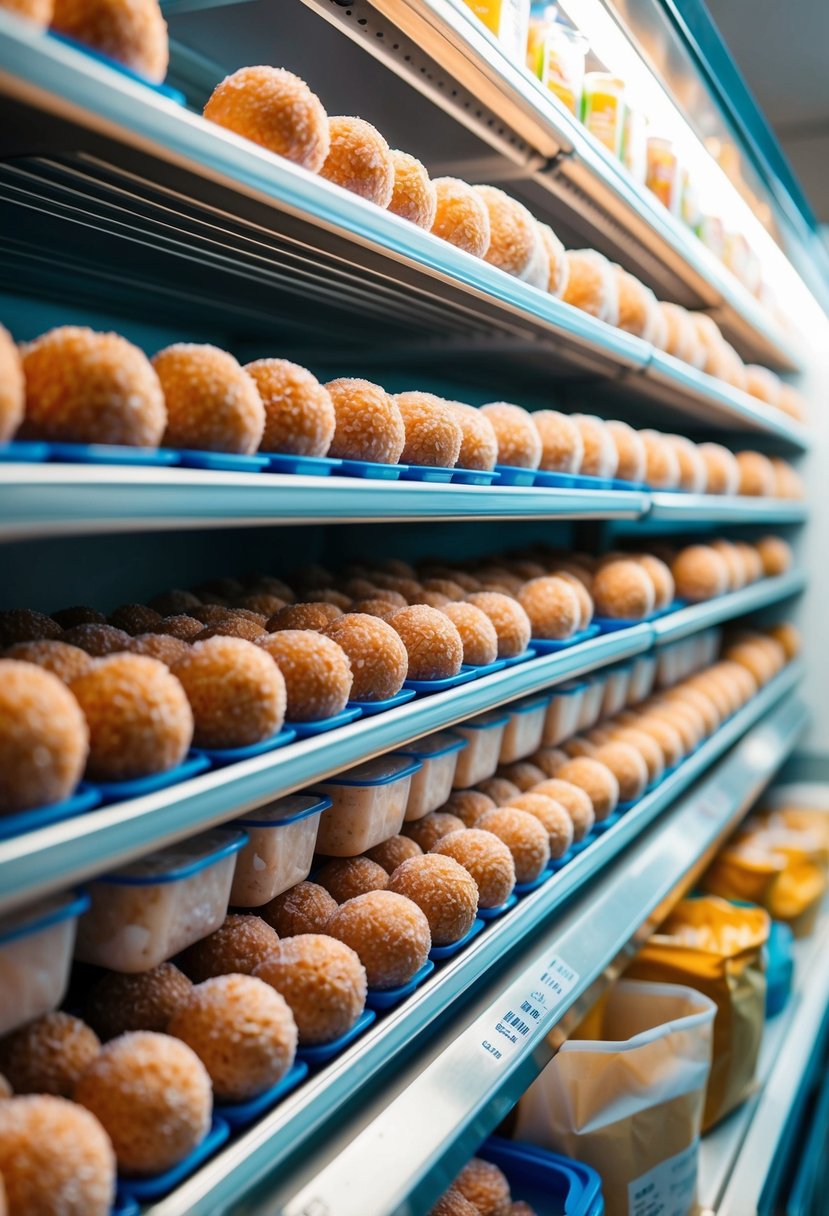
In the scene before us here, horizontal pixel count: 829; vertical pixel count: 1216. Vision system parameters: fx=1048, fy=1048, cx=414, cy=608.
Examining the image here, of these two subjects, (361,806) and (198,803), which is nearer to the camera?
(198,803)

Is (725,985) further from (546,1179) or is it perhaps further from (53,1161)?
(53,1161)

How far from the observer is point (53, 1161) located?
87 centimetres

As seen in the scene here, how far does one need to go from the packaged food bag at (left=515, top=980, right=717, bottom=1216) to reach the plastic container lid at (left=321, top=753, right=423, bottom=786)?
2.24ft

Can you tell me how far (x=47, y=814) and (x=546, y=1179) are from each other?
1.34m

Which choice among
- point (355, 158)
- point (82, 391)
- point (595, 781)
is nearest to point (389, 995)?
Answer: point (82, 391)

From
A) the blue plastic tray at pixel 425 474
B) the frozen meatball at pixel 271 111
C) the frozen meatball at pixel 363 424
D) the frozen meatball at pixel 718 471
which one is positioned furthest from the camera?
the frozen meatball at pixel 718 471

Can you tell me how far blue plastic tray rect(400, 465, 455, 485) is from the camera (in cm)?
153

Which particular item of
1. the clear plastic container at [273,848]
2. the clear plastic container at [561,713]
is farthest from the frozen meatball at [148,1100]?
the clear plastic container at [561,713]

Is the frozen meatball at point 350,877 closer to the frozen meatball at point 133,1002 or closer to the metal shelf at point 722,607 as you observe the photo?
the frozen meatball at point 133,1002

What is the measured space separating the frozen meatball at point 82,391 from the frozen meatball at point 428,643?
0.70 metres

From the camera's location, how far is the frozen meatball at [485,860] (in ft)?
5.61

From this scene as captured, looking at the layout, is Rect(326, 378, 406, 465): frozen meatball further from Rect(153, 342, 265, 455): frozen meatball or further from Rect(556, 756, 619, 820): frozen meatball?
Rect(556, 756, 619, 820): frozen meatball

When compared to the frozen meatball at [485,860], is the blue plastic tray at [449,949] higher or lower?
lower

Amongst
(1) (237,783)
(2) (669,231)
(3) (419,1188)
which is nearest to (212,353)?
(1) (237,783)
